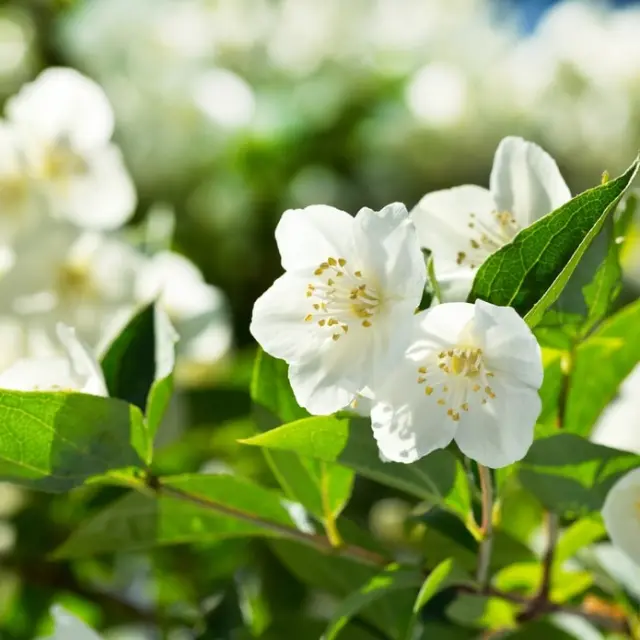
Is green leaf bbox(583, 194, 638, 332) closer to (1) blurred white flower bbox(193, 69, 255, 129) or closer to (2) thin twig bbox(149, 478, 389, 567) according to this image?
(2) thin twig bbox(149, 478, 389, 567)

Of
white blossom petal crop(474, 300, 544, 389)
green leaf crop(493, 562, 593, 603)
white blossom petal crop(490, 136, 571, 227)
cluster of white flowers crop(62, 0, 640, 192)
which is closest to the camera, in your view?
white blossom petal crop(474, 300, 544, 389)

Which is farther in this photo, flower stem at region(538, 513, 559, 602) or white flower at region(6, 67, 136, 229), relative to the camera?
white flower at region(6, 67, 136, 229)

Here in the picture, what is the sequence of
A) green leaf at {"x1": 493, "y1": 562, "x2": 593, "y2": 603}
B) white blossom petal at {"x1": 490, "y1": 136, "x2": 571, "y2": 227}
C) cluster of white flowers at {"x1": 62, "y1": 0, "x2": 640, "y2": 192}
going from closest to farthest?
white blossom petal at {"x1": 490, "y1": 136, "x2": 571, "y2": 227}, green leaf at {"x1": 493, "y1": 562, "x2": 593, "y2": 603}, cluster of white flowers at {"x1": 62, "y1": 0, "x2": 640, "y2": 192}

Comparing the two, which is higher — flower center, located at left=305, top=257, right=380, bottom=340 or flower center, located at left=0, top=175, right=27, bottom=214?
flower center, located at left=305, top=257, right=380, bottom=340

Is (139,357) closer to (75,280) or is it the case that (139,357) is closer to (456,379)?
(456,379)

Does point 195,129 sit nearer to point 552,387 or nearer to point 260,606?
point 260,606

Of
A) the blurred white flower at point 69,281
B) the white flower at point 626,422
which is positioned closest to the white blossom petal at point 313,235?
the white flower at point 626,422

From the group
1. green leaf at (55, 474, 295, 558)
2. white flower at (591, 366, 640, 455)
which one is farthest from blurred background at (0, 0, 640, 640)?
green leaf at (55, 474, 295, 558)
